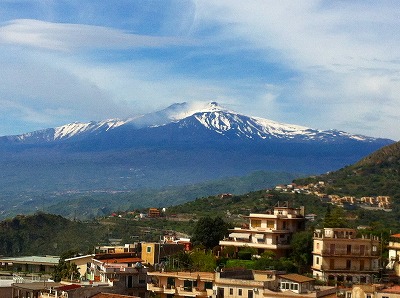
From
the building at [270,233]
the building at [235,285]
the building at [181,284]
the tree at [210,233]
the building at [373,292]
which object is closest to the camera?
the building at [373,292]

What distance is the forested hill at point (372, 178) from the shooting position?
123m

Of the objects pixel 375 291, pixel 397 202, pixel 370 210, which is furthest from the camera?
pixel 397 202

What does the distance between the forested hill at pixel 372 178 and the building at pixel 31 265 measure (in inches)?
2215

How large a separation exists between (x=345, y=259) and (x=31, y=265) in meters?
24.8

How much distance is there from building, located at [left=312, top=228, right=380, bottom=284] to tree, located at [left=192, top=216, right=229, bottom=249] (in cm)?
1133

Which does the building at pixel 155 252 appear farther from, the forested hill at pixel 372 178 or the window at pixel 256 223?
the forested hill at pixel 372 178

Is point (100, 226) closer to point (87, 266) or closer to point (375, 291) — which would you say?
point (87, 266)

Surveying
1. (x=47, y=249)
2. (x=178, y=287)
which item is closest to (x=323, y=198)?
(x=47, y=249)

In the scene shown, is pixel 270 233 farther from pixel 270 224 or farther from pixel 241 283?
pixel 241 283

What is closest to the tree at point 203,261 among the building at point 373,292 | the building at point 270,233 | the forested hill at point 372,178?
the building at point 270,233

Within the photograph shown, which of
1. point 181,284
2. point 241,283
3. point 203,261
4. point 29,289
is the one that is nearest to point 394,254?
point 203,261

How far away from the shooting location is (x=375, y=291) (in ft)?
139

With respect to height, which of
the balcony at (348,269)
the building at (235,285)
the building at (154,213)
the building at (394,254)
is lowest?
the building at (235,285)

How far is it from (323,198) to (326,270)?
67.7 metres
